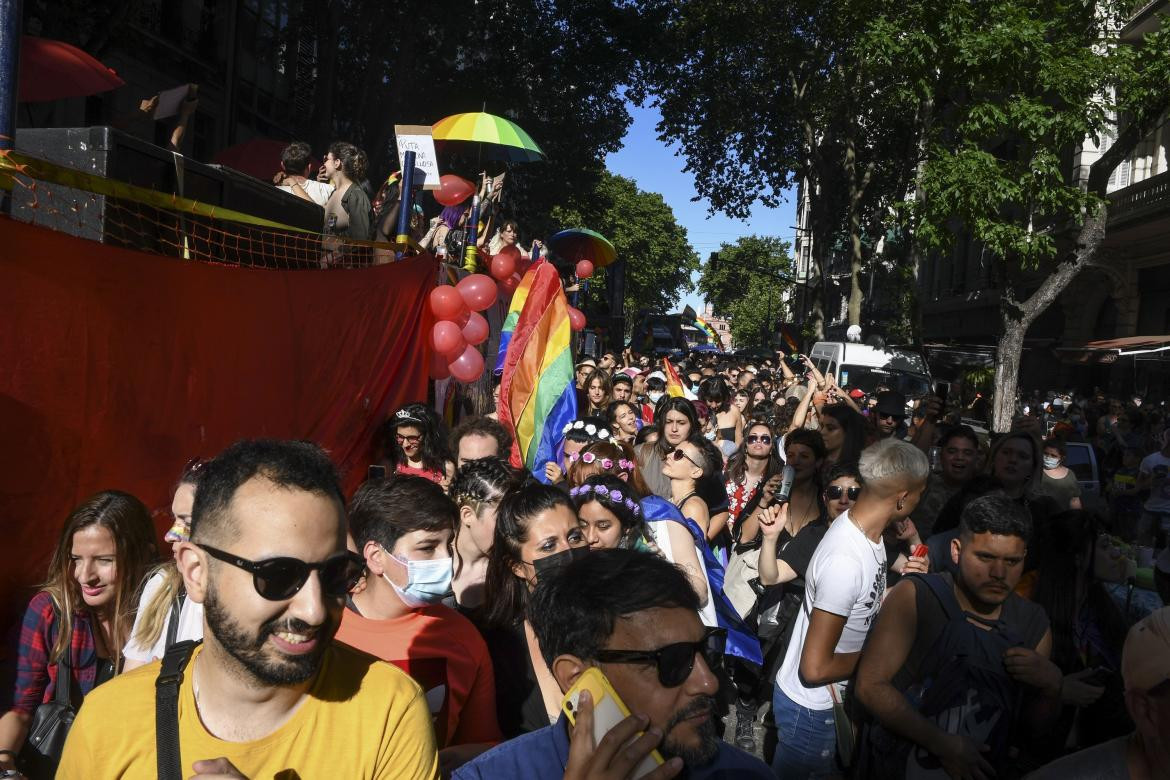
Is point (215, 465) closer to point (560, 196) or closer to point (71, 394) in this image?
point (71, 394)

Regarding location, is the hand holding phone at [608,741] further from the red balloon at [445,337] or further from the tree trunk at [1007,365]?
the tree trunk at [1007,365]

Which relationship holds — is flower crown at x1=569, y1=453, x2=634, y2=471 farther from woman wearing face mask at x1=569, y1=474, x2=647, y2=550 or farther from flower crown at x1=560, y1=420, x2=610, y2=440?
woman wearing face mask at x1=569, y1=474, x2=647, y2=550

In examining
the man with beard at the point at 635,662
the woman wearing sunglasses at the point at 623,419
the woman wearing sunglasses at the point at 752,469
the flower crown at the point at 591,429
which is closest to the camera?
the man with beard at the point at 635,662

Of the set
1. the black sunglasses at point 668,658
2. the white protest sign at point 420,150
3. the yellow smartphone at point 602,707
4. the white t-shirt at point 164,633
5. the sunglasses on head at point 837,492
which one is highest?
the white protest sign at point 420,150

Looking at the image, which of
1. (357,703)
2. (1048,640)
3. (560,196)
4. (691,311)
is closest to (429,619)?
(357,703)

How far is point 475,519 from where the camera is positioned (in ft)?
13.4

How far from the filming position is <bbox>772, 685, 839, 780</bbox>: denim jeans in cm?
376

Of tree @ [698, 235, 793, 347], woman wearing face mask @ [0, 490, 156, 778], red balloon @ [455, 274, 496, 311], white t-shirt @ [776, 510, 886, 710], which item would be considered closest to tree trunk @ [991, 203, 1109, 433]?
red balloon @ [455, 274, 496, 311]

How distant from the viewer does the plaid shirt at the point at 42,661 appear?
2.99 m

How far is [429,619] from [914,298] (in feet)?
68.5

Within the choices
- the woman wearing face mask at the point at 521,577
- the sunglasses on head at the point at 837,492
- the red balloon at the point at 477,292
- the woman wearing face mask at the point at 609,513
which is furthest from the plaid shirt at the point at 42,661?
the red balloon at the point at 477,292

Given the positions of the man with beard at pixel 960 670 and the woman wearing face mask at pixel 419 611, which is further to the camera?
the man with beard at pixel 960 670

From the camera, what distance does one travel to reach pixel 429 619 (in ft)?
9.68

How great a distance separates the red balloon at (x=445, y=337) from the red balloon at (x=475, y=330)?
310 millimetres
